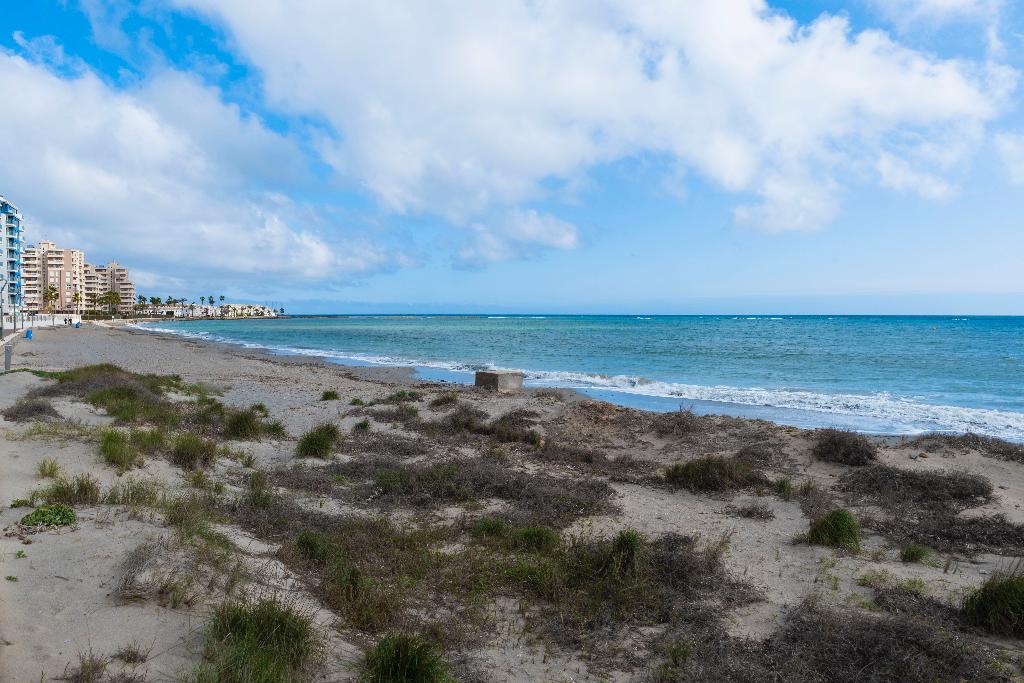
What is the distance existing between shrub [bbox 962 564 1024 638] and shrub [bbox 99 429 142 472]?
1125 centimetres

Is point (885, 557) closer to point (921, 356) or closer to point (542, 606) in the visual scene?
point (542, 606)

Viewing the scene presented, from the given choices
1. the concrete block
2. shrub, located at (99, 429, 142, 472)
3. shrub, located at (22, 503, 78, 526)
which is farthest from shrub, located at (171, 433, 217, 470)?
the concrete block

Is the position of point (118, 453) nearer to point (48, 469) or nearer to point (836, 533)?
point (48, 469)

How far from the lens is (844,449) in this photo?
502 inches

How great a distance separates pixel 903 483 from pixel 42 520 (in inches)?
519

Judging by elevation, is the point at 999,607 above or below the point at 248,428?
above

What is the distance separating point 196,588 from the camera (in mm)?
5664

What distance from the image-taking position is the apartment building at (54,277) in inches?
6012

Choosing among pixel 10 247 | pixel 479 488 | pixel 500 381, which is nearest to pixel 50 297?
pixel 10 247

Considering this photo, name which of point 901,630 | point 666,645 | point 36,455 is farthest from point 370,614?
point 36,455

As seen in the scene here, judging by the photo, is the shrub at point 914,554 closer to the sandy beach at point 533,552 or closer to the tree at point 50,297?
the sandy beach at point 533,552

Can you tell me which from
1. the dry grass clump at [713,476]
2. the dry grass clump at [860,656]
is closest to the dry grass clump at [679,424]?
the dry grass clump at [713,476]

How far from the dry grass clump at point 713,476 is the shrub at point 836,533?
2.88m

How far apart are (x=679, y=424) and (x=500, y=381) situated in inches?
402
